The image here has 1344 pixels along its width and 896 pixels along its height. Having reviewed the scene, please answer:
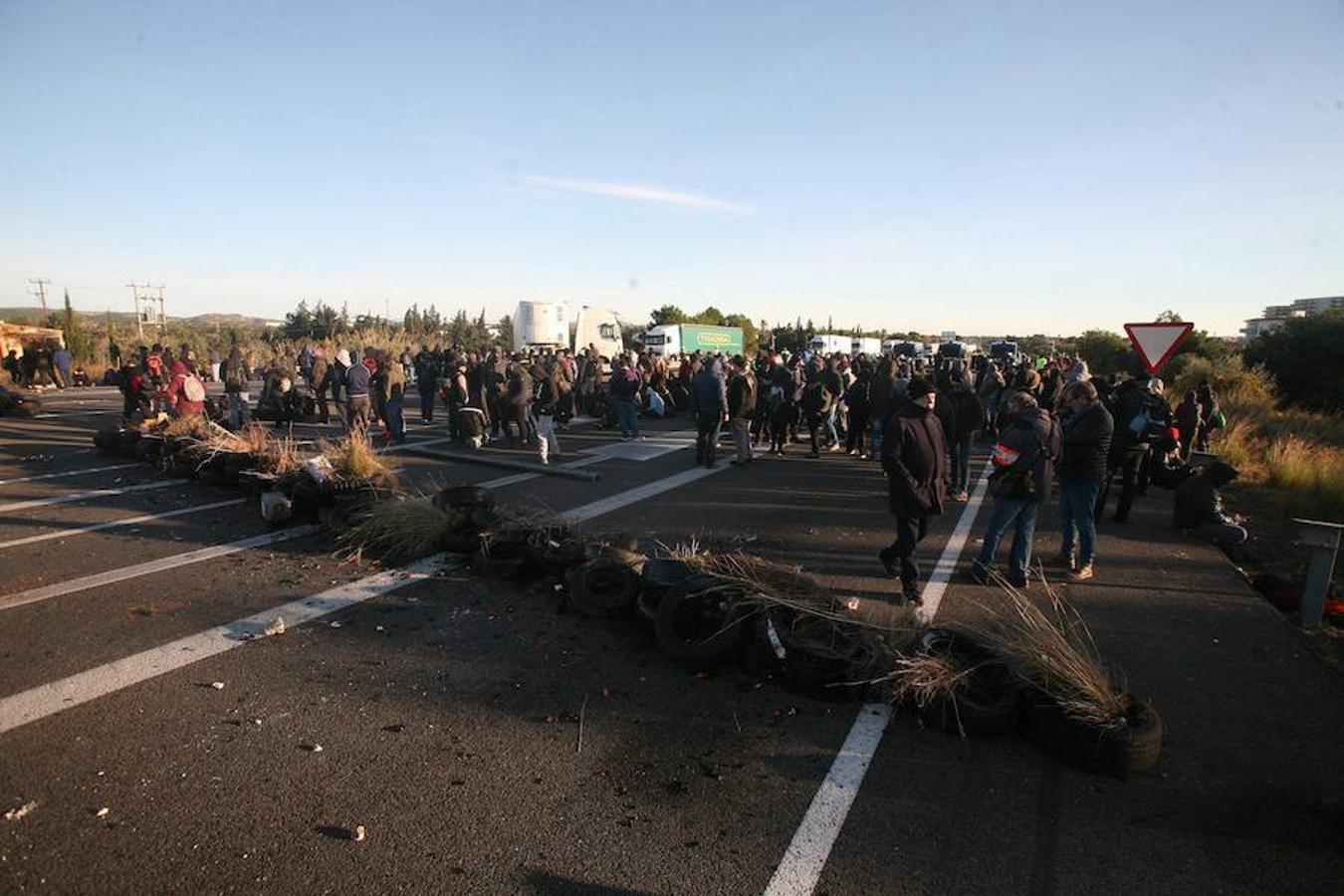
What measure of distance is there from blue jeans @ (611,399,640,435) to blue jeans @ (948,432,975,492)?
703 centimetres

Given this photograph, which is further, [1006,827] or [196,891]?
[1006,827]

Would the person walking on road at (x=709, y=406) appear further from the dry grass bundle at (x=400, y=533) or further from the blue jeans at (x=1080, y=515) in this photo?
the blue jeans at (x=1080, y=515)

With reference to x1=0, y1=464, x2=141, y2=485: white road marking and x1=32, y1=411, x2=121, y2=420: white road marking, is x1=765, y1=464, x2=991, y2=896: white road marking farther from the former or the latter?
x1=32, y1=411, x2=121, y2=420: white road marking

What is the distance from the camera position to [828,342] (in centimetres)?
5553

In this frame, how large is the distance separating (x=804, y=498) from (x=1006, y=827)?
22.1 feet

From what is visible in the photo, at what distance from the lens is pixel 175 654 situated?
15.5 feet

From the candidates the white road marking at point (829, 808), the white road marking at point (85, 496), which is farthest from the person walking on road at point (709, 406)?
the white road marking at point (85, 496)

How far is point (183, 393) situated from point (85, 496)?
3.71 m

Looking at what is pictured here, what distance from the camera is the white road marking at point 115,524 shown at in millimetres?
7340

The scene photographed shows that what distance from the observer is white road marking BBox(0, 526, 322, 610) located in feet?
18.9

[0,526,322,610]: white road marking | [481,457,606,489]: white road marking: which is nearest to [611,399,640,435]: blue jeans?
[481,457,606,489]: white road marking

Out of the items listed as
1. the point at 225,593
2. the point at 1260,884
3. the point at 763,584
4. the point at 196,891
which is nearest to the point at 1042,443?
→ the point at 763,584

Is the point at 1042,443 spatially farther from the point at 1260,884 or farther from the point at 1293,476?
the point at 1293,476

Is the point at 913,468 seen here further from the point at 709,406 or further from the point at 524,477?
the point at 524,477
